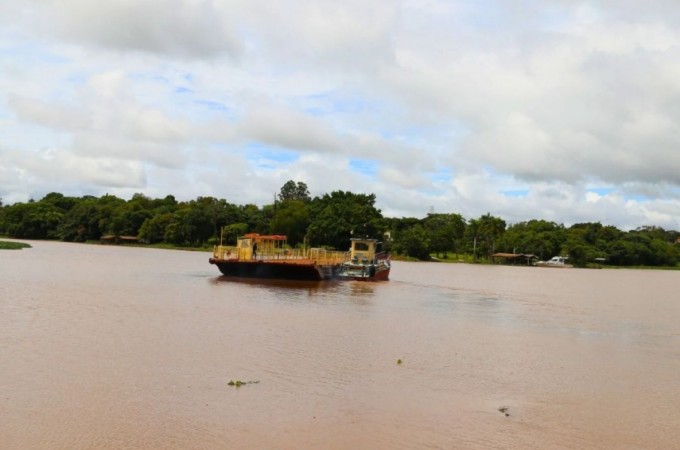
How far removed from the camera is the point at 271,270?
155 ft

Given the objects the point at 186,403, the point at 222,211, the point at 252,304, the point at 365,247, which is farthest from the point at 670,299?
the point at 222,211

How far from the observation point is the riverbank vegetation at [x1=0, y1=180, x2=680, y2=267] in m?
120

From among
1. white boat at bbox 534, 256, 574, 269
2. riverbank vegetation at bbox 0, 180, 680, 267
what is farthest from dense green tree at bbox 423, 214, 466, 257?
white boat at bbox 534, 256, 574, 269

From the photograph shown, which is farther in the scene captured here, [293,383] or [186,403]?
[293,383]

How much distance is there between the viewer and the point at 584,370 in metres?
19.2

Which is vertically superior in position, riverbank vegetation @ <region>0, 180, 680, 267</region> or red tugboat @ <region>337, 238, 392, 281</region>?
riverbank vegetation @ <region>0, 180, 680, 267</region>

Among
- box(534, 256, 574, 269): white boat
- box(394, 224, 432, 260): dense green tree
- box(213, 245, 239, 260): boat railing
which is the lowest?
box(213, 245, 239, 260): boat railing

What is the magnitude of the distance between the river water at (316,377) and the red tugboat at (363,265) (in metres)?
22.2

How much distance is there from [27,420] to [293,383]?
5.67 m

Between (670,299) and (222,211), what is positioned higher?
(222,211)

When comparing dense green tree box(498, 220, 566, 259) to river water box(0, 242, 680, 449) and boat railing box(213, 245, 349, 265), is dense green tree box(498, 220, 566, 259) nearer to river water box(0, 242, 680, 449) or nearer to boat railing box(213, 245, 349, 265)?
boat railing box(213, 245, 349, 265)

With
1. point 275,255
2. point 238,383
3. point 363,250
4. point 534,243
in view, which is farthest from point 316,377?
point 534,243

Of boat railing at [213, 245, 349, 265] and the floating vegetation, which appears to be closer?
the floating vegetation

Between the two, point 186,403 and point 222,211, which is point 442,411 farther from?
point 222,211
